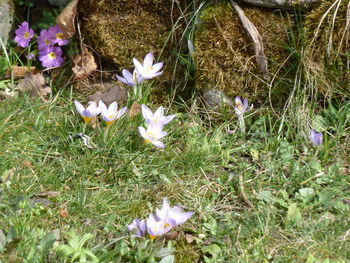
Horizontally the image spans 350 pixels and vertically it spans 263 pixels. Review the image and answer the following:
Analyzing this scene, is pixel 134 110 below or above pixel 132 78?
below

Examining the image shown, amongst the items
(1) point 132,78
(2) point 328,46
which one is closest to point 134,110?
(1) point 132,78

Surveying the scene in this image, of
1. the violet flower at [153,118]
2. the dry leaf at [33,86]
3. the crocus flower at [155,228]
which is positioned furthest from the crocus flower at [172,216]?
the dry leaf at [33,86]

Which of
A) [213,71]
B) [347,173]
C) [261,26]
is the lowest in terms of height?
[347,173]

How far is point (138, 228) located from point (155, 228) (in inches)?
3.8

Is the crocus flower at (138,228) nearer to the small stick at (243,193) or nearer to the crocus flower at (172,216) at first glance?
the crocus flower at (172,216)

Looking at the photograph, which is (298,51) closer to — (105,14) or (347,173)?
(347,173)

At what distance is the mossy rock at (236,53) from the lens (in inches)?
129

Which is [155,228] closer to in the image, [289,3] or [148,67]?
[148,67]

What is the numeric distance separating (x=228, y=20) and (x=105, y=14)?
75 cm

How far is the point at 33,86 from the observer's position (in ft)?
11.4

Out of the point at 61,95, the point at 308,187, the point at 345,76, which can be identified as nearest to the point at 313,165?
the point at 308,187

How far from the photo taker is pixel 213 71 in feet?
10.9

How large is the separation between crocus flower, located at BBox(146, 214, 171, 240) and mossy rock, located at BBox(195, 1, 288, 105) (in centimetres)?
119

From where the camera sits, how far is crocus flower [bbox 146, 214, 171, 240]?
7.55 feet
